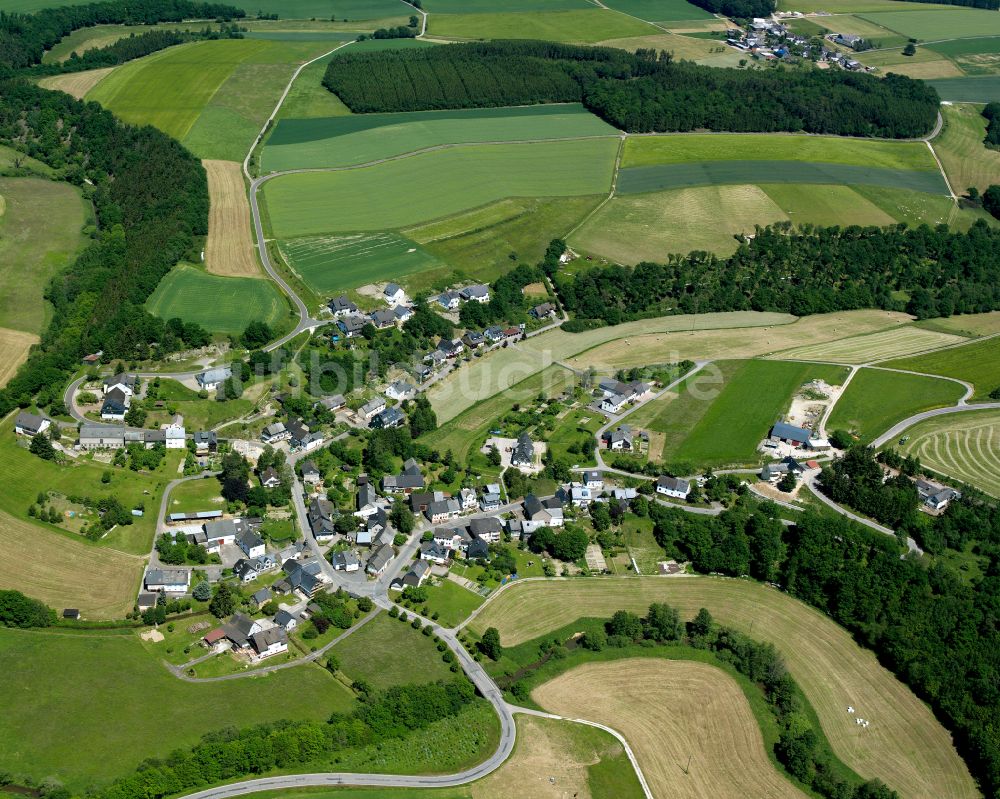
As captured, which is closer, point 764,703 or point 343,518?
point 764,703

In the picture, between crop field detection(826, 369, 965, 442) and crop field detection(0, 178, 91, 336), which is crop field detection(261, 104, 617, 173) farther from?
crop field detection(826, 369, 965, 442)

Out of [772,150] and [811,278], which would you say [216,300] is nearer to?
[811,278]

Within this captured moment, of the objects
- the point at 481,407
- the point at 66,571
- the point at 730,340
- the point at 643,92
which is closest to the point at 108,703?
the point at 66,571

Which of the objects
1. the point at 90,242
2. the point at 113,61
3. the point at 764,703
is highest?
the point at 113,61

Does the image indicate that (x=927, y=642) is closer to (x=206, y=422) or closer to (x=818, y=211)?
(x=206, y=422)

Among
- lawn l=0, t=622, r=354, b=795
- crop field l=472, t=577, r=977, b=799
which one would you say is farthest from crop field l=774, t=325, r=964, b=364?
lawn l=0, t=622, r=354, b=795

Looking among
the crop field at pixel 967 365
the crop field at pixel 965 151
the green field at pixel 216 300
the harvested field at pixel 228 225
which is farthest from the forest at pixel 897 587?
the crop field at pixel 965 151

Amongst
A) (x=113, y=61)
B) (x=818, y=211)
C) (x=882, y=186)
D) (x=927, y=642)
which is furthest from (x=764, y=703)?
(x=113, y=61)

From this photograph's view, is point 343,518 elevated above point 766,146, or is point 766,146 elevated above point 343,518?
point 766,146

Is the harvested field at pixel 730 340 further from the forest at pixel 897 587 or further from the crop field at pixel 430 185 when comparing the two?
the crop field at pixel 430 185
